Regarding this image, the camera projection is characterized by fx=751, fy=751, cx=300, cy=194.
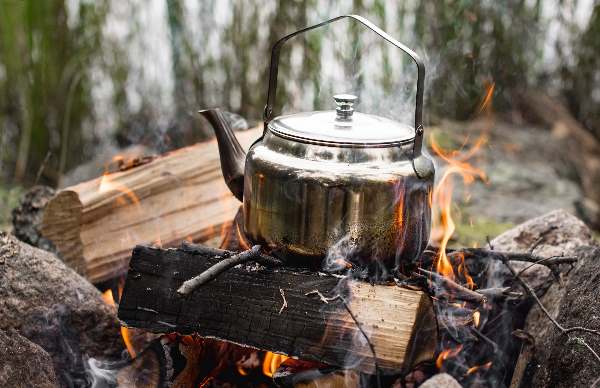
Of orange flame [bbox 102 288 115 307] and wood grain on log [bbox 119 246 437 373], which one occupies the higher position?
wood grain on log [bbox 119 246 437 373]

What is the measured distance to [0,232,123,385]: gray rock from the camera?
257 cm

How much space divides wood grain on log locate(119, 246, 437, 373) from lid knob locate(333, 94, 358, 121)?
0.49 m

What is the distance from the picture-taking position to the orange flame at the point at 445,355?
8.33ft

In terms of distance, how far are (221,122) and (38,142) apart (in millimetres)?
3625

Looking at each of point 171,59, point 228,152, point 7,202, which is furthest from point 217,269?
point 171,59

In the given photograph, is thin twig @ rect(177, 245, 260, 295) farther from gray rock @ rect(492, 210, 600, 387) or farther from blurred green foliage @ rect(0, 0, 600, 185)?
blurred green foliage @ rect(0, 0, 600, 185)

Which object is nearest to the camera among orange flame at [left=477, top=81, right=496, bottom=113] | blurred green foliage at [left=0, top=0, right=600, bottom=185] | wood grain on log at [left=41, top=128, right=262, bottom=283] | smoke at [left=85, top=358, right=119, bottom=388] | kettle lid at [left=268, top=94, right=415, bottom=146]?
kettle lid at [left=268, top=94, right=415, bottom=146]

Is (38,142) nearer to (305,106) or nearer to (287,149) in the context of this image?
(305,106)

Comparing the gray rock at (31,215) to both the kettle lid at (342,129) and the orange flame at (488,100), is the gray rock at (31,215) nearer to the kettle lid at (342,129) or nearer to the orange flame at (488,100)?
the kettle lid at (342,129)

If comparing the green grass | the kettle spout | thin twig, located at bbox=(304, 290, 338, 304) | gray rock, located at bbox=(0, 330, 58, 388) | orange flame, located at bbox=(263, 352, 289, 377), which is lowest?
the green grass

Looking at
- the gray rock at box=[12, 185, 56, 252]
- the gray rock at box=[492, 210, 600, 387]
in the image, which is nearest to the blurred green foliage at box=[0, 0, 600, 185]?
the gray rock at box=[12, 185, 56, 252]

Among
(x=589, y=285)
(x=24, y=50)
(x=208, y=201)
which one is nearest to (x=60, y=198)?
(x=208, y=201)

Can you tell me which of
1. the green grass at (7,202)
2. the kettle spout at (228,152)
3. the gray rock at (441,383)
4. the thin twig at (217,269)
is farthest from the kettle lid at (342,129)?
the green grass at (7,202)

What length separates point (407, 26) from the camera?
559cm
